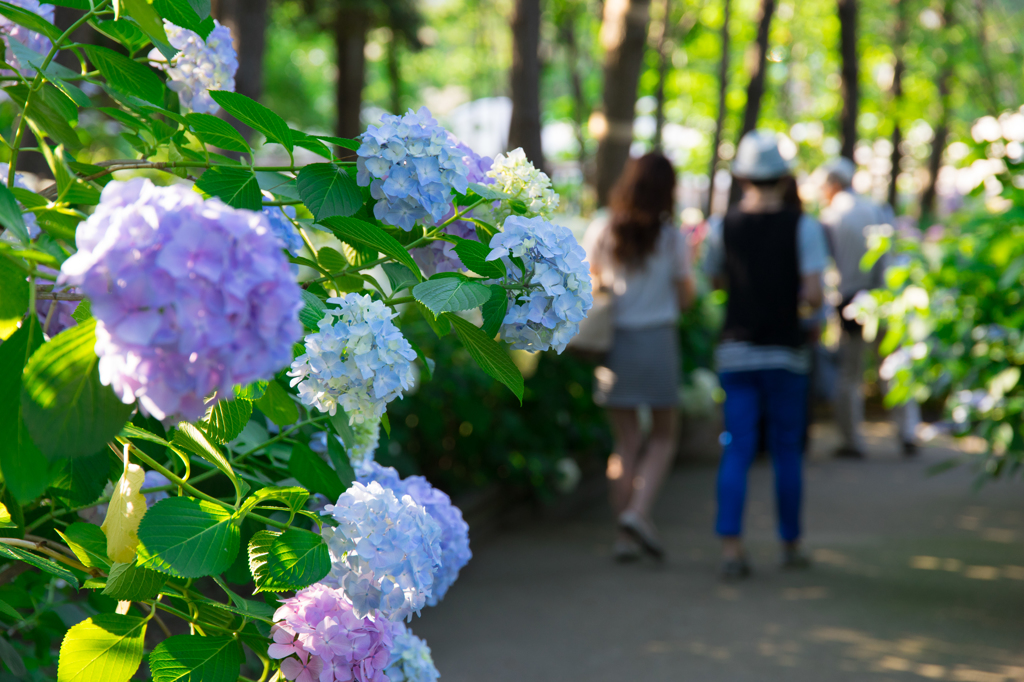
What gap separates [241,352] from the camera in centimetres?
73

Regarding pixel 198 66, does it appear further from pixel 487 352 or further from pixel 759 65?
pixel 759 65

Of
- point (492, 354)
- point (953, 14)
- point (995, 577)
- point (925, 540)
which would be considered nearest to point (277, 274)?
point (492, 354)

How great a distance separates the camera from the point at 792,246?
4410mm

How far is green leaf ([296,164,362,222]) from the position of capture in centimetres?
110

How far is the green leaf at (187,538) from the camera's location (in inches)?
37.5

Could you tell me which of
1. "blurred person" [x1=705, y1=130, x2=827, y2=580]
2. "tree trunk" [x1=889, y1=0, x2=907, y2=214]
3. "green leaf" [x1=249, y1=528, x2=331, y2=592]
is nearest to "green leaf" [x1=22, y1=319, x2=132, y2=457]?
"green leaf" [x1=249, y1=528, x2=331, y2=592]

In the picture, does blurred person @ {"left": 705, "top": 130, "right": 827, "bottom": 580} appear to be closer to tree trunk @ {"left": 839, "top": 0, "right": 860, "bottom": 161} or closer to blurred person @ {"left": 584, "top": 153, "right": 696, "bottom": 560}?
blurred person @ {"left": 584, "top": 153, "right": 696, "bottom": 560}

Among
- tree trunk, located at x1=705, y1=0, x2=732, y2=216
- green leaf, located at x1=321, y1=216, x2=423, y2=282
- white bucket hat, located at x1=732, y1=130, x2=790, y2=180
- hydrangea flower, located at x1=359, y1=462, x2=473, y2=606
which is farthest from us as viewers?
tree trunk, located at x1=705, y1=0, x2=732, y2=216

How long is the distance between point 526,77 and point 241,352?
7.64m

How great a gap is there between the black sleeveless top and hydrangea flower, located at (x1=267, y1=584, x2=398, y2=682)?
3.51 m

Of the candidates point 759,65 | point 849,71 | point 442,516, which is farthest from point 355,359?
point 849,71

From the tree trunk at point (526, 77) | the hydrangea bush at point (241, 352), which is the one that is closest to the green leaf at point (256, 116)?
the hydrangea bush at point (241, 352)

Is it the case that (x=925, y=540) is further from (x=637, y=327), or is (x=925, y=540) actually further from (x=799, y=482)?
(x=637, y=327)

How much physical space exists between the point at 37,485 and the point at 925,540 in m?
5.38
